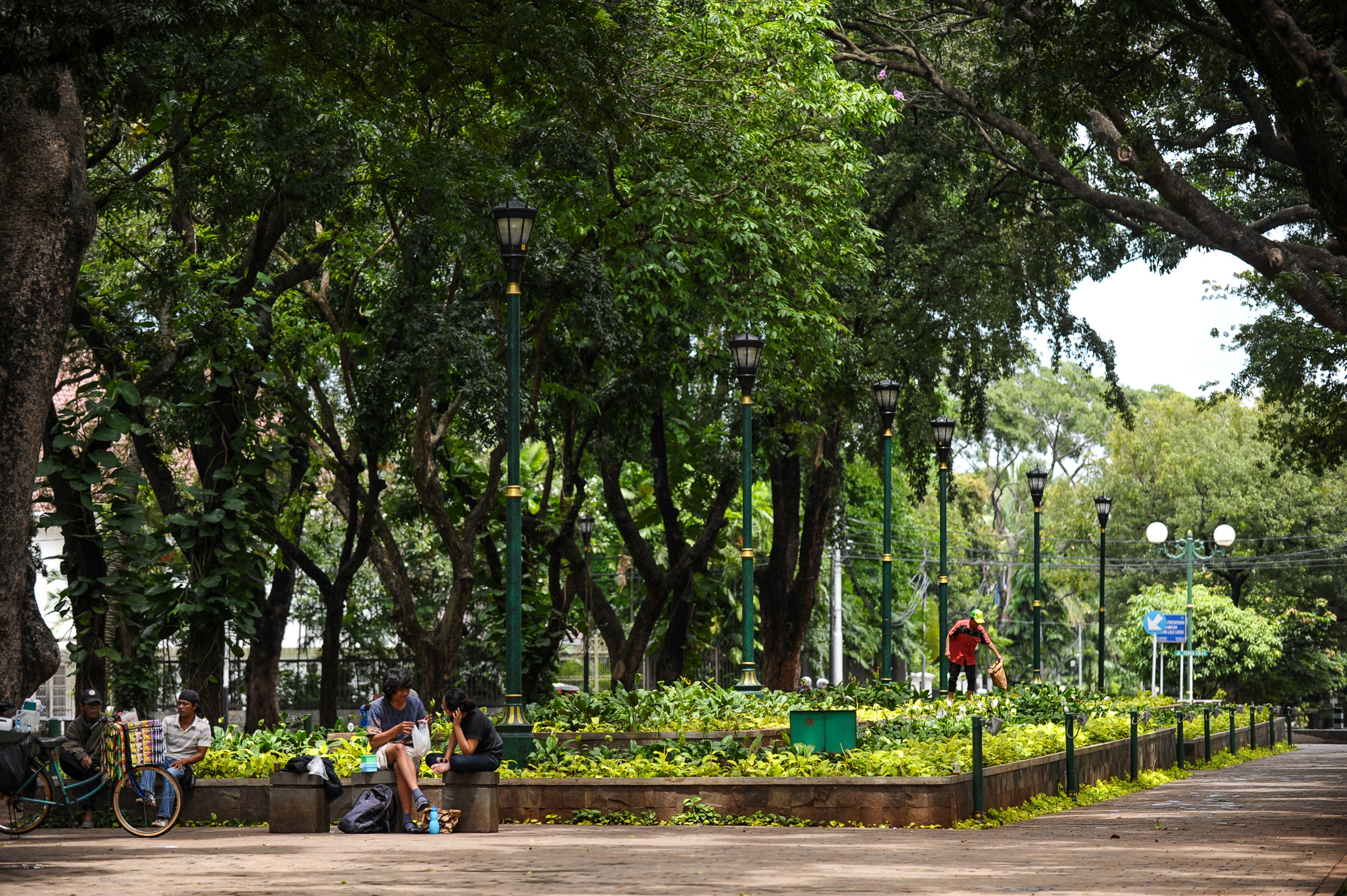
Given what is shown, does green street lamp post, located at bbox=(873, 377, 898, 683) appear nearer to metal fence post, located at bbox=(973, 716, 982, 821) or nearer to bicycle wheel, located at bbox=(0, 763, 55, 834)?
metal fence post, located at bbox=(973, 716, 982, 821)

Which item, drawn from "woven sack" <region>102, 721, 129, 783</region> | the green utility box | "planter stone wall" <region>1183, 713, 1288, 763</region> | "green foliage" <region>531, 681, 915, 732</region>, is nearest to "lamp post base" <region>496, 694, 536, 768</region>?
"green foliage" <region>531, 681, 915, 732</region>

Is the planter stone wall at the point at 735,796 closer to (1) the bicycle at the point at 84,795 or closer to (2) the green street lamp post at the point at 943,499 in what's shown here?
(1) the bicycle at the point at 84,795

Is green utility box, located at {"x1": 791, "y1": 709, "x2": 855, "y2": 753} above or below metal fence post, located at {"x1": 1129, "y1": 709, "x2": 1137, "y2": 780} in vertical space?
above

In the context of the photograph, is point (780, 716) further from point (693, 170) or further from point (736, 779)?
point (693, 170)

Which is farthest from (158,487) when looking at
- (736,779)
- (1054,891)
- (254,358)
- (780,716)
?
(1054,891)

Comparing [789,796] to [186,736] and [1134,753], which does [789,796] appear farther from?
[1134,753]

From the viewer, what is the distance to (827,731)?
44.6ft

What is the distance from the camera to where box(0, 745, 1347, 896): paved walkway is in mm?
8359

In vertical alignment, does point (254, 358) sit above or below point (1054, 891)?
above

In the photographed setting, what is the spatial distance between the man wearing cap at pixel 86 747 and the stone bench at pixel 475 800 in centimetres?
388

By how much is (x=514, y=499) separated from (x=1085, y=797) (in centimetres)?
700

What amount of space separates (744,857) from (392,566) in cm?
1477

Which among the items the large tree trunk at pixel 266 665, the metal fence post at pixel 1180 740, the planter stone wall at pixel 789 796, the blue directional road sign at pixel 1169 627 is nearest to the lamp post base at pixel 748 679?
the planter stone wall at pixel 789 796

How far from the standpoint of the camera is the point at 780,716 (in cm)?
1673
